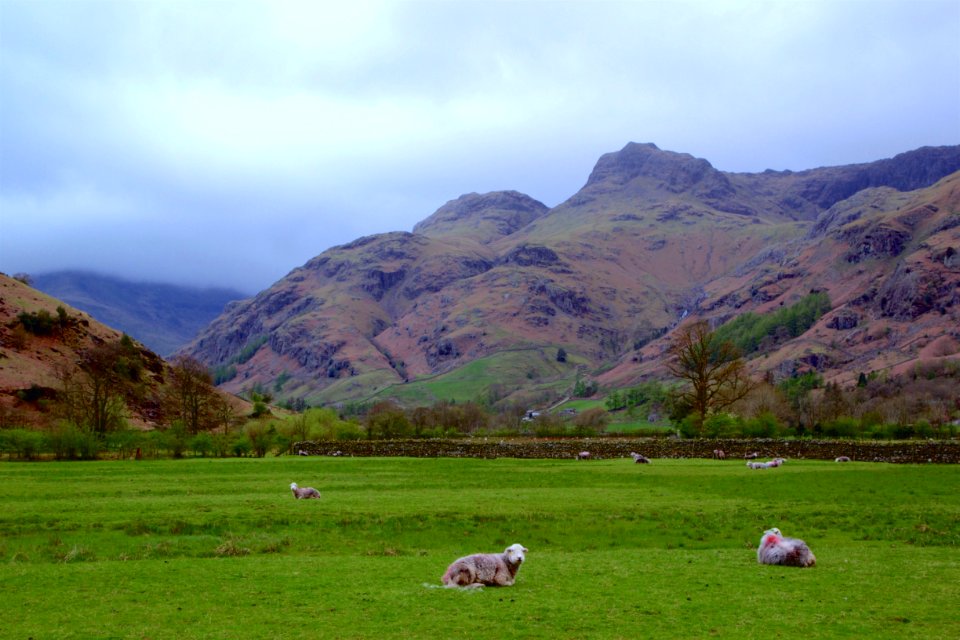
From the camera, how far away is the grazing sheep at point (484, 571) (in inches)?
636

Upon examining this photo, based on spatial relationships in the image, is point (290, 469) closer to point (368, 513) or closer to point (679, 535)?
point (368, 513)

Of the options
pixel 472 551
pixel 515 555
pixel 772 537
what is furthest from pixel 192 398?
pixel 772 537

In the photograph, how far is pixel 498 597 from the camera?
14977 mm

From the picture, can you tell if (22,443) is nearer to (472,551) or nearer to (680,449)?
(472,551)

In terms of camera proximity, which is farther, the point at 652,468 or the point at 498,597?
the point at 652,468

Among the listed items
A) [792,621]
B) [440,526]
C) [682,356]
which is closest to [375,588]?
[792,621]

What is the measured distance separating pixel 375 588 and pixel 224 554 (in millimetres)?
8070

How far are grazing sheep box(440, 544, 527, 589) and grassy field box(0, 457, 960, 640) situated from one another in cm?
51

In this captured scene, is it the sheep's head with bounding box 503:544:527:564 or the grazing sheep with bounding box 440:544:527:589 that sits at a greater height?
the sheep's head with bounding box 503:544:527:564

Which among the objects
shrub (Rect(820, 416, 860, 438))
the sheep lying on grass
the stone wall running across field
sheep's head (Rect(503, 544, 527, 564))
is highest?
sheep's head (Rect(503, 544, 527, 564))

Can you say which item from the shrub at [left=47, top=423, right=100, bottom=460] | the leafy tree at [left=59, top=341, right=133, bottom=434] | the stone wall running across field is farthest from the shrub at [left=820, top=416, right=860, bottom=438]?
the leafy tree at [left=59, top=341, right=133, bottom=434]

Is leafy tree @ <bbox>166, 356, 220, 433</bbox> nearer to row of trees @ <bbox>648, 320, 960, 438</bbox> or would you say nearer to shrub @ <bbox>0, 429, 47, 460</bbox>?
shrub @ <bbox>0, 429, 47, 460</bbox>

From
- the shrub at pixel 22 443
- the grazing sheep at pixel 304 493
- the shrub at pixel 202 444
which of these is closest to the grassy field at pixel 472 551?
the grazing sheep at pixel 304 493

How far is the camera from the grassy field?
513 inches
